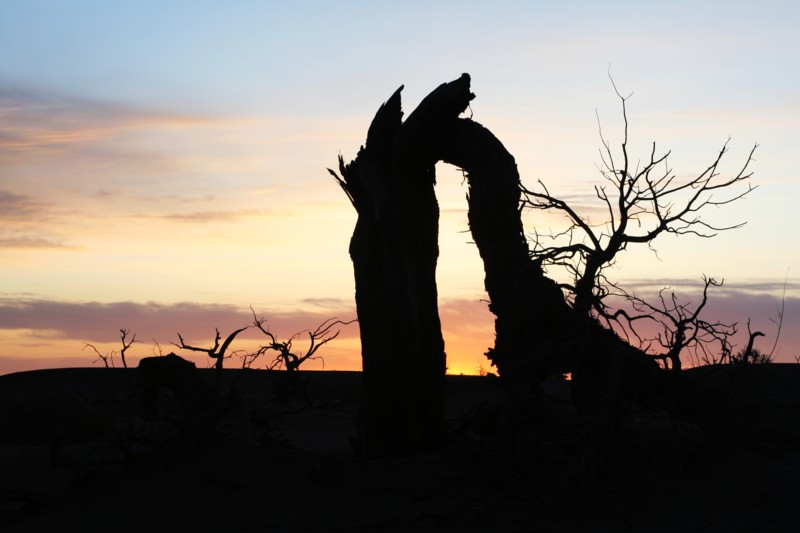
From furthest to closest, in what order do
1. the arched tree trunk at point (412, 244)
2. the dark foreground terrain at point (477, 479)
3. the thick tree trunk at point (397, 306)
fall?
the thick tree trunk at point (397, 306) < the arched tree trunk at point (412, 244) < the dark foreground terrain at point (477, 479)

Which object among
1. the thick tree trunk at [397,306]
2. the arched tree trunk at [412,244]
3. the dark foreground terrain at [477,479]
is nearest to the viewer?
the dark foreground terrain at [477,479]

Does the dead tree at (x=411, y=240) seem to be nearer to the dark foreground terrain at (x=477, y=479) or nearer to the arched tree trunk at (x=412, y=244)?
the arched tree trunk at (x=412, y=244)

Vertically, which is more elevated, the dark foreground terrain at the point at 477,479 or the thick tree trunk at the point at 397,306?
the thick tree trunk at the point at 397,306

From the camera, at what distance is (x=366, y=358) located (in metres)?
11.3

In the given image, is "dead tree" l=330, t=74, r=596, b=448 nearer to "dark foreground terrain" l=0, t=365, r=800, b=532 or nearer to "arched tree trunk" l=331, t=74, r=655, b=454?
"arched tree trunk" l=331, t=74, r=655, b=454

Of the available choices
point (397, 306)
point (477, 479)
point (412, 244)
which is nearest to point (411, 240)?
point (412, 244)

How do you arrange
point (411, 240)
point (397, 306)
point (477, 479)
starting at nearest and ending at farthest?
point (477, 479)
point (397, 306)
point (411, 240)

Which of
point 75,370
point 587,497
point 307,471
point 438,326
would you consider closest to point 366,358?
point 438,326

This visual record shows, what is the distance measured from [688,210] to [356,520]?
469 centimetres

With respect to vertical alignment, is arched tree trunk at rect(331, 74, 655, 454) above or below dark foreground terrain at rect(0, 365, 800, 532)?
above

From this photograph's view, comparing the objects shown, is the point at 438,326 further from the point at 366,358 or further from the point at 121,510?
the point at 121,510

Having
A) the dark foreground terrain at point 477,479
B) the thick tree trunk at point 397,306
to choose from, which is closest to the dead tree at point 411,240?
the thick tree trunk at point 397,306

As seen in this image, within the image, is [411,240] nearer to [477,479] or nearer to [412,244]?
[412,244]

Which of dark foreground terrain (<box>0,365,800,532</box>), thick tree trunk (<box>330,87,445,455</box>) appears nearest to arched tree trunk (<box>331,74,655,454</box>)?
thick tree trunk (<box>330,87,445,455</box>)
